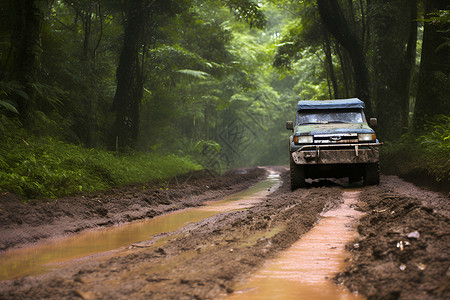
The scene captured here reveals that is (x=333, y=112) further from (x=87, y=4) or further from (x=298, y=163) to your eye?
(x=87, y=4)

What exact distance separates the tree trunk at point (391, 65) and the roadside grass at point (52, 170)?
1019cm

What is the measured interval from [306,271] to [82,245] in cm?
305

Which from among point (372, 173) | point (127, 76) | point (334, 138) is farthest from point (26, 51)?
point (372, 173)

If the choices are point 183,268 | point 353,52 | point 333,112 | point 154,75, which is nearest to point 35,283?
point 183,268

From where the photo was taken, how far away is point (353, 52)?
1778 centimetres

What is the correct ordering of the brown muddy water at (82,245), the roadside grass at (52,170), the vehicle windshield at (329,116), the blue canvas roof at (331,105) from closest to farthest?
the brown muddy water at (82,245)
the roadside grass at (52,170)
the vehicle windshield at (329,116)
the blue canvas roof at (331,105)

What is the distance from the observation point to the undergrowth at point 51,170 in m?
7.54

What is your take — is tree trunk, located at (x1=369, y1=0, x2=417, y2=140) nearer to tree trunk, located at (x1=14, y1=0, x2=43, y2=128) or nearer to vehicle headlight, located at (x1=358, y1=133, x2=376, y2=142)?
vehicle headlight, located at (x1=358, y1=133, x2=376, y2=142)

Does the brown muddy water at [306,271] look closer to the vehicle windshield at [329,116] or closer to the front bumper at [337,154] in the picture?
the front bumper at [337,154]

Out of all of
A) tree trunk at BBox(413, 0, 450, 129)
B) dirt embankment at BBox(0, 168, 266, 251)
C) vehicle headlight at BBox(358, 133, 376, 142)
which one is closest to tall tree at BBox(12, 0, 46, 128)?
dirt embankment at BBox(0, 168, 266, 251)

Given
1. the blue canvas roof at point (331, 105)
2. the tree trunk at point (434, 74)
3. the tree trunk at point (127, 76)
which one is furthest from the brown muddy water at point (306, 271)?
the tree trunk at point (127, 76)

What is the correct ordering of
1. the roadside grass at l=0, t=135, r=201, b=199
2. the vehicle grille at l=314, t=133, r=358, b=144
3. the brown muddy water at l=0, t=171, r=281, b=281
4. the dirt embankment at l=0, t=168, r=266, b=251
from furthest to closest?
1. the vehicle grille at l=314, t=133, r=358, b=144
2. the roadside grass at l=0, t=135, r=201, b=199
3. the dirt embankment at l=0, t=168, r=266, b=251
4. the brown muddy water at l=0, t=171, r=281, b=281

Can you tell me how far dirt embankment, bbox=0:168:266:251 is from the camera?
5.95 meters

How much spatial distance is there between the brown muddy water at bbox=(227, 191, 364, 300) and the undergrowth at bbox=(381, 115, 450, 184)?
4.92 metres
